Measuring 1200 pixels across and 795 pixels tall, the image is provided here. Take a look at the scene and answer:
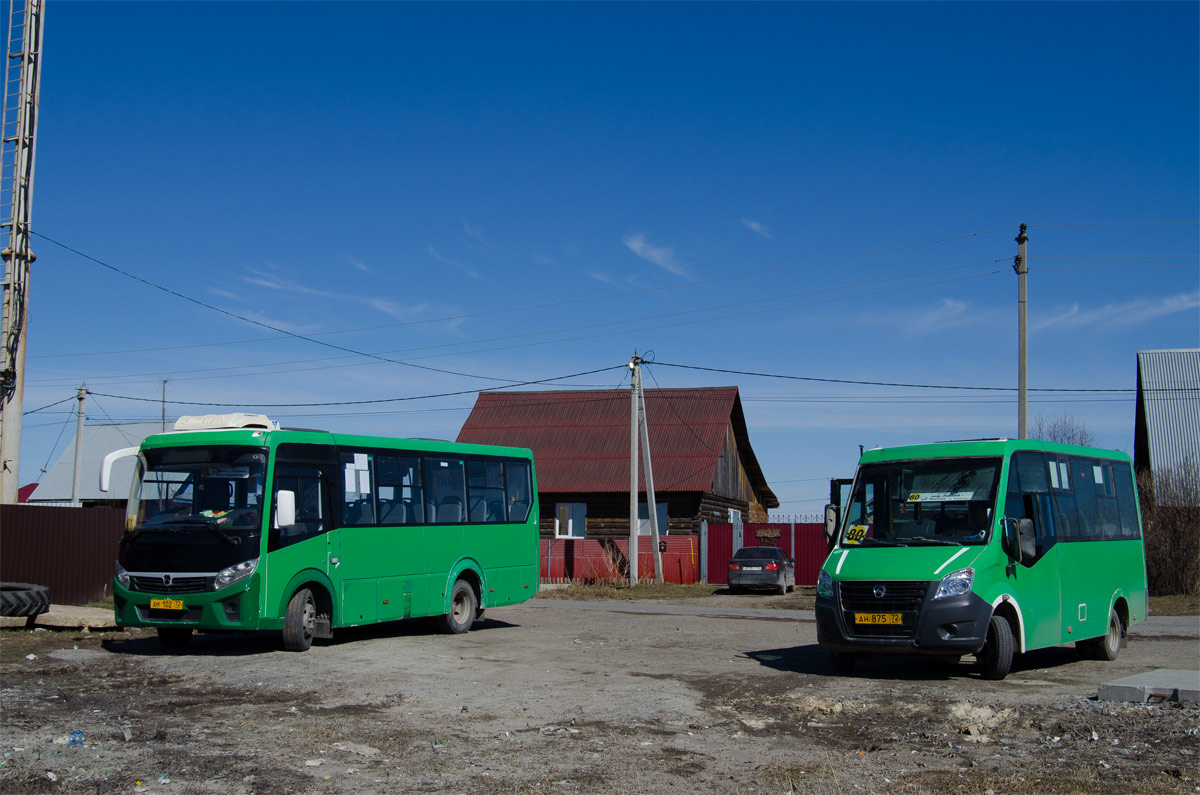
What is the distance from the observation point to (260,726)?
9453mm

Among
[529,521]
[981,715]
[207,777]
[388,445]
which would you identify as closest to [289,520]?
[388,445]

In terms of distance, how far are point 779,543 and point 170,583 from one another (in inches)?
1069

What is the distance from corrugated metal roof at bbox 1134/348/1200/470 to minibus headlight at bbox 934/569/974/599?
32.6 metres

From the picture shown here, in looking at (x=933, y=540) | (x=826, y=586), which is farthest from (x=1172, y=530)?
(x=826, y=586)

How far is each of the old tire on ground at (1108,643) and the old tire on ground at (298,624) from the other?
10310mm

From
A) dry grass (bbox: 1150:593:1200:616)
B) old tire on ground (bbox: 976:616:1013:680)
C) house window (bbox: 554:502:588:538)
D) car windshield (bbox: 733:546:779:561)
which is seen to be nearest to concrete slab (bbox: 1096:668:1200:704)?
old tire on ground (bbox: 976:616:1013:680)

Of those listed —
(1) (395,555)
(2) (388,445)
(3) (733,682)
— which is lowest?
(3) (733,682)

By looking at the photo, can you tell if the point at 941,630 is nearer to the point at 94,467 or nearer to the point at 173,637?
the point at 173,637

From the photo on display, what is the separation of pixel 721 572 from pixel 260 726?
3135cm

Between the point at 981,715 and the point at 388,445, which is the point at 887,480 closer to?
the point at 981,715

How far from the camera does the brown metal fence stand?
23.4 m

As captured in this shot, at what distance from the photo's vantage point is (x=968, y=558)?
500 inches

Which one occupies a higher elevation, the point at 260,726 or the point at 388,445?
the point at 388,445

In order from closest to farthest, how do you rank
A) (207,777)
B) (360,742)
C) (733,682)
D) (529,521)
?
(207,777) → (360,742) → (733,682) → (529,521)
